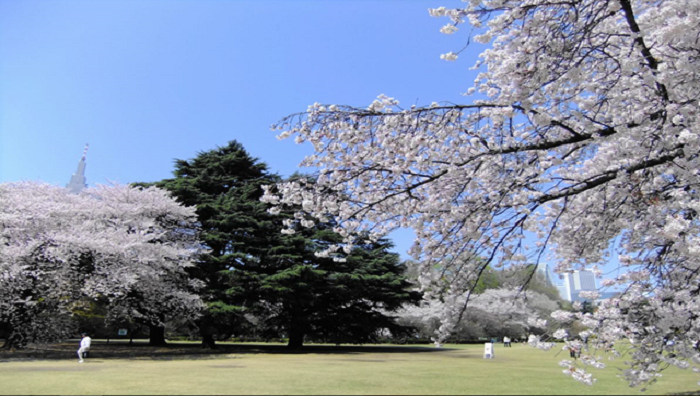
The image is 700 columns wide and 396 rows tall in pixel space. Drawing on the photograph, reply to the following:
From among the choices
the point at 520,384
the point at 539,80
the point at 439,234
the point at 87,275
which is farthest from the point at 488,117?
the point at 87,275

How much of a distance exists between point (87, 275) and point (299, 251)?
28.5ft

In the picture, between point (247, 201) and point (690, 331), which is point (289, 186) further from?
point (247, 201)

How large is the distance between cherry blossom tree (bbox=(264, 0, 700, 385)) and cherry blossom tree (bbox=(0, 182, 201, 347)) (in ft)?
39.2

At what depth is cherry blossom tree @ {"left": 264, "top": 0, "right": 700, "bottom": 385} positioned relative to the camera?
10.5ft

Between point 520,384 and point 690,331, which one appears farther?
point 520,384

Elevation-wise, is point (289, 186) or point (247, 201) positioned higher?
point (247, 201)

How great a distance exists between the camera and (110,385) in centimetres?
690

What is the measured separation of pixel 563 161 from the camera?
427 cm

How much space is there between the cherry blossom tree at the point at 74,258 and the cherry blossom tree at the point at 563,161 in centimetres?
1196

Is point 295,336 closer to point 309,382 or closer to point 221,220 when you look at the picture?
point 221,220

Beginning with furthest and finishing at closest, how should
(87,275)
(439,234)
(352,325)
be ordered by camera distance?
(352,325)
(87,275)
(439,234)

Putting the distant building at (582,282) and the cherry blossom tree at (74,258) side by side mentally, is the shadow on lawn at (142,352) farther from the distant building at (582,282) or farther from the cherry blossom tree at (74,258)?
the distant building at (582,282)

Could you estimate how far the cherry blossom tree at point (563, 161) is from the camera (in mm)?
3186

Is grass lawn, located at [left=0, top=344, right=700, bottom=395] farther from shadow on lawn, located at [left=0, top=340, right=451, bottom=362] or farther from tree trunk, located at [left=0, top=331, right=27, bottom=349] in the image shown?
tree trunk, located at [left=0, top=331, right=27, bottom=349]
